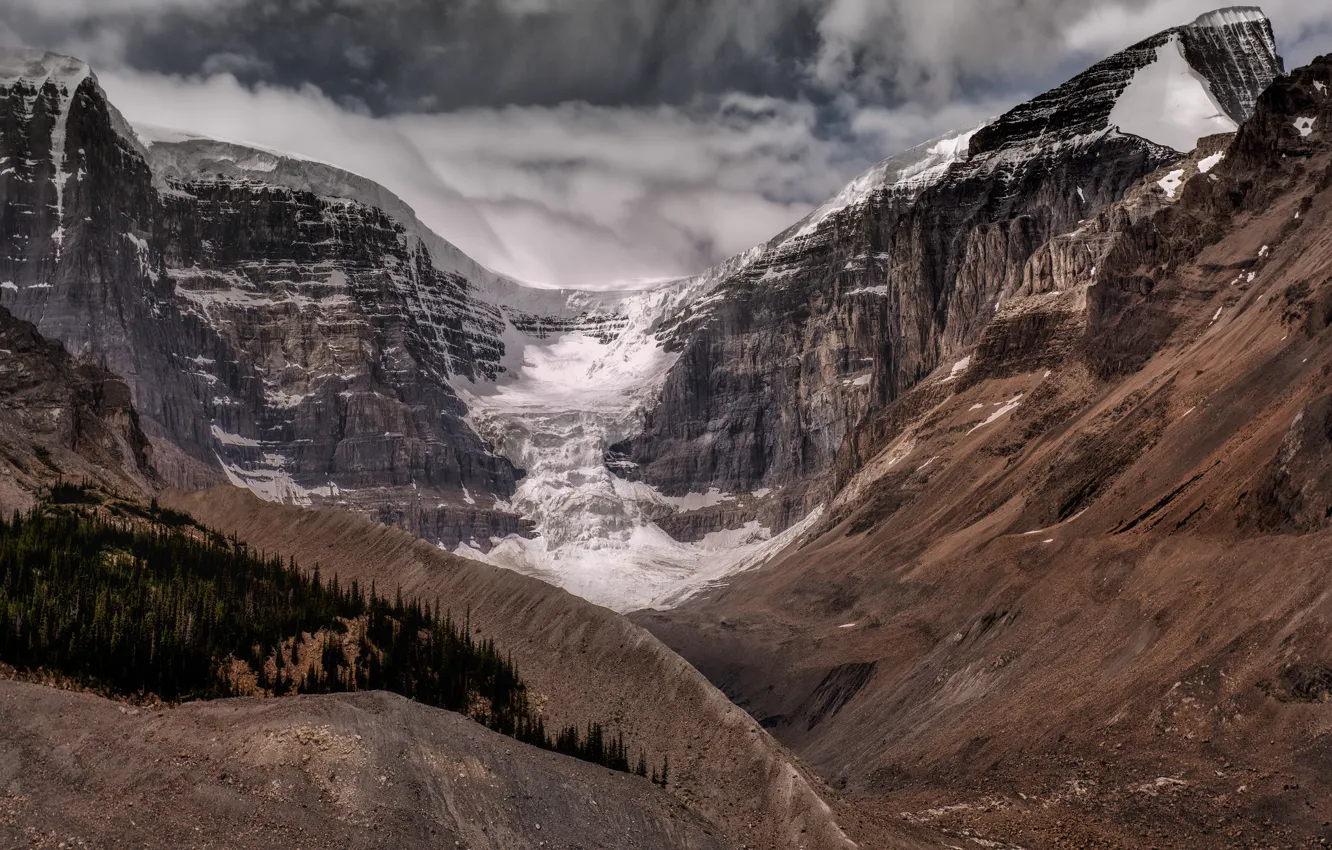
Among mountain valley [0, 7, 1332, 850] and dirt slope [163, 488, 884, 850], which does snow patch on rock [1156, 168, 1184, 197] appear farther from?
dirt slope [163, 488, 884, 850]

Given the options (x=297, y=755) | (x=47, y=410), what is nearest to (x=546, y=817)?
(x=297, y=755)

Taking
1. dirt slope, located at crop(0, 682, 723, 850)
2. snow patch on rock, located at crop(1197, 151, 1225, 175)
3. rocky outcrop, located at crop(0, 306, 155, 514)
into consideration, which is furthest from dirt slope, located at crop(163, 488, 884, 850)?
snow patch on rock, located at crop(1197, 151, 1225, 175)

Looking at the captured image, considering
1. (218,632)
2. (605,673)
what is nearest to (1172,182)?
(605,673)

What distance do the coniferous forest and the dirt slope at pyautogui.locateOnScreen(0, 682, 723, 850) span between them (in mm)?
7123

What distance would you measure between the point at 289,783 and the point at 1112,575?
62914mm

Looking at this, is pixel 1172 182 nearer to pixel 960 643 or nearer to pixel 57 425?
pixel 960 643

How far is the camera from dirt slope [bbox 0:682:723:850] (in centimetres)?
4578

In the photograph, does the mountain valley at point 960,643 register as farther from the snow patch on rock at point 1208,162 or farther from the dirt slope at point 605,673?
the snow patch on rock at point 1208,162

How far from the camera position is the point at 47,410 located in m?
130

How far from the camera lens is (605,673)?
75.2 meters

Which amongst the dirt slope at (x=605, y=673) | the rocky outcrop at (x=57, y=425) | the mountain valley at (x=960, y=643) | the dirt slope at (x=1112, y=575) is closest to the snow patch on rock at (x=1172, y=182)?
the mountain valley at (x=960, y=643)

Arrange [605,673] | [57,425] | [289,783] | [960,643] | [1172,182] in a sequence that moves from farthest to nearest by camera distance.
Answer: [1172,182] < [57,425] < [960,643] < [605,673] < [289,783]

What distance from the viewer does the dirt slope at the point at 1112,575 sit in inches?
2753

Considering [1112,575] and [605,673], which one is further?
[1112,575]
